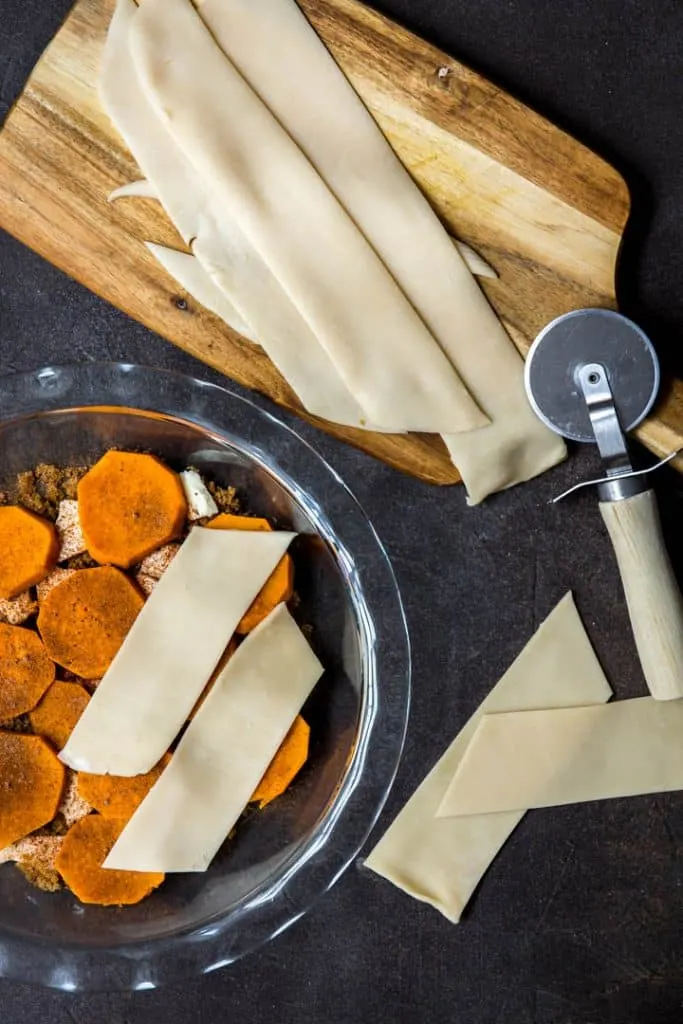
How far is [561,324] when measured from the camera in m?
1.26

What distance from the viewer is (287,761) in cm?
135

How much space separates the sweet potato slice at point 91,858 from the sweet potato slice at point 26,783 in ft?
0.18

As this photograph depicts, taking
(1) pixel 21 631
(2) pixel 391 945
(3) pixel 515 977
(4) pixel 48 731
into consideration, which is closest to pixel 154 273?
(1) pixel 21 631

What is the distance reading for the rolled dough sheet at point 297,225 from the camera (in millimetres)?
1227

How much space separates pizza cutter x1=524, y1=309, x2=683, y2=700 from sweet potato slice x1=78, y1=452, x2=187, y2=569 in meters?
0.56

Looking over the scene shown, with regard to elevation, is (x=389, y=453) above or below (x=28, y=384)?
below

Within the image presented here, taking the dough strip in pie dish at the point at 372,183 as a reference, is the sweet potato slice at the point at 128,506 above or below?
below

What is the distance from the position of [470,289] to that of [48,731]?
3.02ft

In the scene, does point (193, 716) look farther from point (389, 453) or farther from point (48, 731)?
point (389, 453)

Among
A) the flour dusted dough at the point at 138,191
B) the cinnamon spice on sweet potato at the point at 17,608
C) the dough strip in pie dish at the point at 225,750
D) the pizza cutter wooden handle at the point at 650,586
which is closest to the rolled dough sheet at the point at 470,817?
the pizza cutter wooden handle at the point at 650,586

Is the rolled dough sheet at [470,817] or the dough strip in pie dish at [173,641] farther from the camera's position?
the rolled dough sheet at [470,817]

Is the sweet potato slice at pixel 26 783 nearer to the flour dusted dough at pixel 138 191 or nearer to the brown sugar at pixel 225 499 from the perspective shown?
the brown sugar at pixel 225 499

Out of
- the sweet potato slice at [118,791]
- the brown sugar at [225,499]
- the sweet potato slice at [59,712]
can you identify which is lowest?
the sweet potato slice at [118,791]

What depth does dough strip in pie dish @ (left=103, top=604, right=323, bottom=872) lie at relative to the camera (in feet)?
4.31
